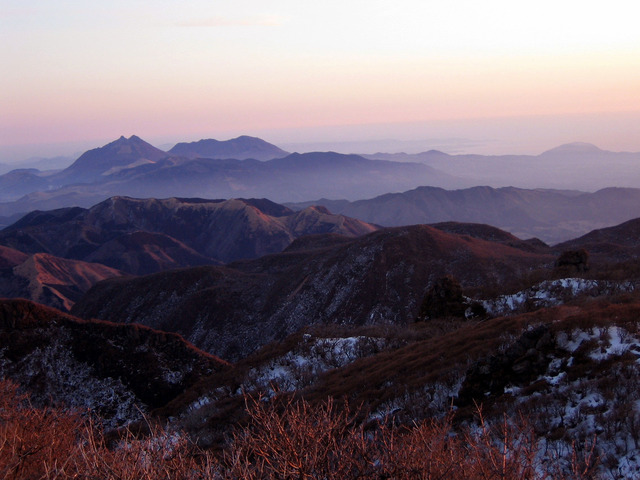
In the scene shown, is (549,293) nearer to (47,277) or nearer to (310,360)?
(310,360)

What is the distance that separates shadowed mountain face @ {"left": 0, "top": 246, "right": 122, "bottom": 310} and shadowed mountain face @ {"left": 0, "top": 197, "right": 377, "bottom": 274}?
18378 millimetres

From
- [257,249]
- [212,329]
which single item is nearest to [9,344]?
[212,329]

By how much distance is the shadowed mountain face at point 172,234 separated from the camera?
500 feet

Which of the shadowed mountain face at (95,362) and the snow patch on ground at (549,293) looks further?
the shadowed mountain face at (95,362)

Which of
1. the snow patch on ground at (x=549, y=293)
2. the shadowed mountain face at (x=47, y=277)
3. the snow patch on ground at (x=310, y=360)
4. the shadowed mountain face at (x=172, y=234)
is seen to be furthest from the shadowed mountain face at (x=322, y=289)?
the shadowed mountain face at (x=172, y=234)

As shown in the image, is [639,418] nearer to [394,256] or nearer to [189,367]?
[189,367]

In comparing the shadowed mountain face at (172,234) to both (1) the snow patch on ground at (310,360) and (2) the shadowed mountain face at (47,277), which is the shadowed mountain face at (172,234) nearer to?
(2) the shadowed mountain face at (47,277)

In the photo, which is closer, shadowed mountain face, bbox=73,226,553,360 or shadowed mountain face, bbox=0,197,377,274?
shadowed mountain face, bbox=73,226,553,360

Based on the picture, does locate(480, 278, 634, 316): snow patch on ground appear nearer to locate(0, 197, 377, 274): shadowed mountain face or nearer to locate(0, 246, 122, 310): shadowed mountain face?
locate(0, 246, 122, 310): shadowed mountain face

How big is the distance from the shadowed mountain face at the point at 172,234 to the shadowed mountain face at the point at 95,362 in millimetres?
110442

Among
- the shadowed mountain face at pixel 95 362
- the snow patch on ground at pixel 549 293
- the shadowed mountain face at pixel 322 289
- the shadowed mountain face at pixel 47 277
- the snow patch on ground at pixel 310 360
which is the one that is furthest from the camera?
the shadowed mountain face at pixel 47 277

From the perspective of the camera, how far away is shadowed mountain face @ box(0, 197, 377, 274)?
15225 centimetres

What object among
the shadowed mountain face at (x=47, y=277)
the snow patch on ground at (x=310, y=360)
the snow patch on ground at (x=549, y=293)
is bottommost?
the shadowed mountain face at (x=47, y=277)

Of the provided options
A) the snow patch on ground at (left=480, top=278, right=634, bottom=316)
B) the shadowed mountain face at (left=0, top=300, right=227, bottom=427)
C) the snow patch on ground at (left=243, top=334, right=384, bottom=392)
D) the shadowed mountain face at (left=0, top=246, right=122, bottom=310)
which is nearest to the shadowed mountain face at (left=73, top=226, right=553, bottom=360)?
the shadowed mountain face at (left=0, top=300, right=227, bottom=427)
